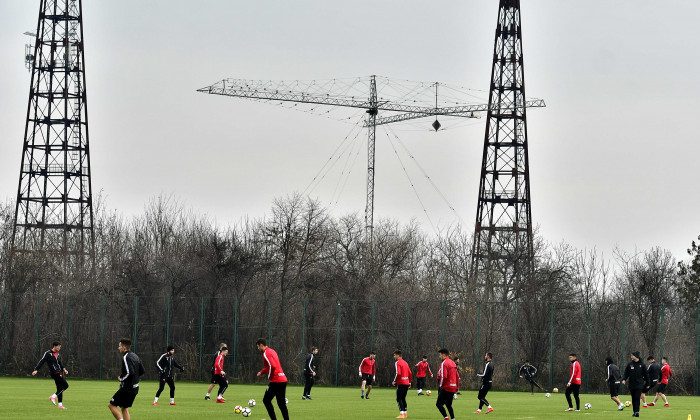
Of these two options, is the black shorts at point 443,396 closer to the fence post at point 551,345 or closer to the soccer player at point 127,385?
the soccer player at point 127,385

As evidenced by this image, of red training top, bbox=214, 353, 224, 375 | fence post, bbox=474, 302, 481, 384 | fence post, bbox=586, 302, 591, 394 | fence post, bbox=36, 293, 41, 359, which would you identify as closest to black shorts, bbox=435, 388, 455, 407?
red training top, bbox=214, 353, 224, 375

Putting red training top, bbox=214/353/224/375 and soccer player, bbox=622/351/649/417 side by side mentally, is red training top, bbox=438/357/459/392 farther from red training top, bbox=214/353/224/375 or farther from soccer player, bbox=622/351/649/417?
red training top, bbox=214/353/224/375

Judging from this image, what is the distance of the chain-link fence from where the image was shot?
56594mm

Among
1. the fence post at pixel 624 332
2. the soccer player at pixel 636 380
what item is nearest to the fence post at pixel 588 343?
the fence post at pixel 624 332

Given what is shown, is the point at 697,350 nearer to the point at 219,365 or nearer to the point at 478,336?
the point at 478,336

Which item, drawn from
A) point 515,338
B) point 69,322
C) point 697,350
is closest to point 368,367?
point 515,338

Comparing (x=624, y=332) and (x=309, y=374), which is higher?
(x=624, y=332)

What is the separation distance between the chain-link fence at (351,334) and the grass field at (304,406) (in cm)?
830

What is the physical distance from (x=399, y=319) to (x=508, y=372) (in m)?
6.85

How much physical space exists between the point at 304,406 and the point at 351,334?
910 inches

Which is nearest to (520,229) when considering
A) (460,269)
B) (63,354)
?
(460,269)

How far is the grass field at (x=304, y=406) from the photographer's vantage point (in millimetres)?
31125

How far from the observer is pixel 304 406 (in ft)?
119

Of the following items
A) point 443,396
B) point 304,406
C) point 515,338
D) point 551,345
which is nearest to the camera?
point 443,396
